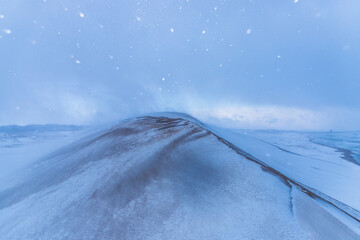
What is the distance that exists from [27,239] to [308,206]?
114 inches

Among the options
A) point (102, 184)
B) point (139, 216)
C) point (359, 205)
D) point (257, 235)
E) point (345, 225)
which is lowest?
point (359, 205)

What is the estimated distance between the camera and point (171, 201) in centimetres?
164

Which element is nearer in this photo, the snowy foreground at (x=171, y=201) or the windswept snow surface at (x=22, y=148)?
the snowy foreground at (x=171, y=201)

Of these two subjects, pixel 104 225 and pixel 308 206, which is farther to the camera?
pixel 308 206

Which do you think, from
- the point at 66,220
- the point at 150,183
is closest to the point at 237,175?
the point at 150,183

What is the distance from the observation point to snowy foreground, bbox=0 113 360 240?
141 centimetres

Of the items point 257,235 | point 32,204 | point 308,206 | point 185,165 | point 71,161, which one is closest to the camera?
point 257,235

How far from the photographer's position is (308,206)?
69.7 inches

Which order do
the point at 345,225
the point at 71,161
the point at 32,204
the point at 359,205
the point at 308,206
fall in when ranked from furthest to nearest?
the point at 71,161 → the point at 359,205 → the point at 32,204 → the point at 308,206 → the point at 345,225

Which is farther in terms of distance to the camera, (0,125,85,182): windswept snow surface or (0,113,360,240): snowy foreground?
(0,125,85,182): windswept snow surface

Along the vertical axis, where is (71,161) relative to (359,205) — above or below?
above

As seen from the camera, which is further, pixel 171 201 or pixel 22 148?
pixel 22 148

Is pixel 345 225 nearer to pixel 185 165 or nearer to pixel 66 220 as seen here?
pixel 185 165

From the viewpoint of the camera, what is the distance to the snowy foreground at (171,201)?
1.41 metres
